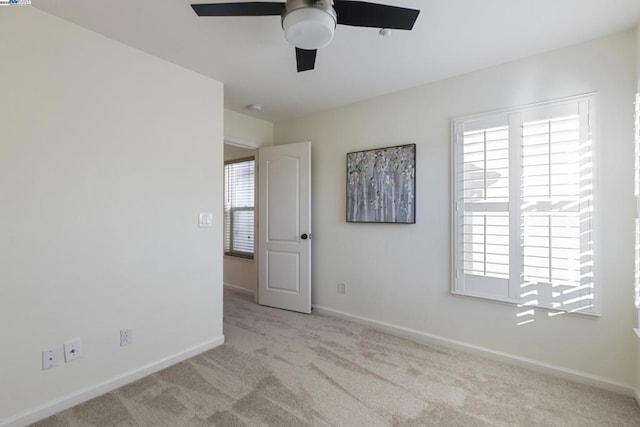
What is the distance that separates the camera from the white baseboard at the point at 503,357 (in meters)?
2.15

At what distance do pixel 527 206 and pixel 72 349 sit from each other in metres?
3.36

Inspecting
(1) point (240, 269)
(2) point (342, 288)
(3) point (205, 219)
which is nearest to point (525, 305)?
(2) point (342, 288)

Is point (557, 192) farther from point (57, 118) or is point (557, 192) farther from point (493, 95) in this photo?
point (57, 118)

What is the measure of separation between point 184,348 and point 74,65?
2227mm

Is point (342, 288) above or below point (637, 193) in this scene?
below

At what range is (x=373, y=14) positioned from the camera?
1.55 m

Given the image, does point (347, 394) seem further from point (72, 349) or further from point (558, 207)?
point (558, 207)

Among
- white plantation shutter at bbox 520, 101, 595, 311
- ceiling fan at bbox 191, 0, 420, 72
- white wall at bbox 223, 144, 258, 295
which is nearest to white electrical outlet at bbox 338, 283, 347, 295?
white wall at bbox 223, 144, 258, 295

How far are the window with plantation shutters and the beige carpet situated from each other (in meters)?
0.62

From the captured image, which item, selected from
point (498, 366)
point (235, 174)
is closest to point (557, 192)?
point (498, 366)

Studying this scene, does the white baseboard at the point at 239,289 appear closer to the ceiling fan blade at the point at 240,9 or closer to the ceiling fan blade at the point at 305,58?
the ceiling fan blade at the point at 305,58

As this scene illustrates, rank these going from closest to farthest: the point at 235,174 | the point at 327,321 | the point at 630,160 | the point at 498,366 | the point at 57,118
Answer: the point at 57,118 → the point at 630,160 → the point at 498,366 → the point at 327,321 → the point at 235,174

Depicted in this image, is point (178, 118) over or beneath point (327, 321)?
over

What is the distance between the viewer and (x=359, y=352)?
2738mm
